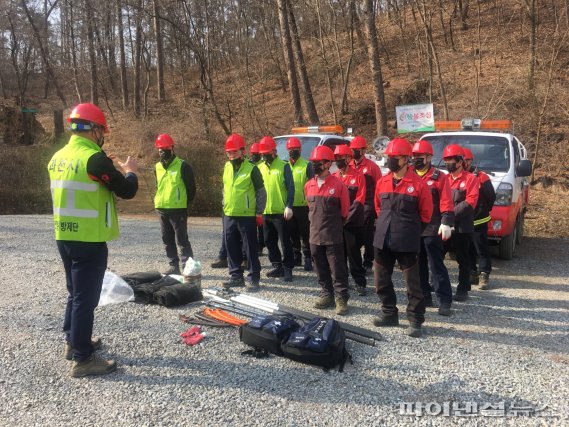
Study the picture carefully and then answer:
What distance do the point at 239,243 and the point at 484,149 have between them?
465 centimetres

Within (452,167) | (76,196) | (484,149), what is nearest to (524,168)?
(484,149)

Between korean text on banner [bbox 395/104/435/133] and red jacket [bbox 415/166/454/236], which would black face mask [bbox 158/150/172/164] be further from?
korean text on banner [bbox 395/104/435/133]

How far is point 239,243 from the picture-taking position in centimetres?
671

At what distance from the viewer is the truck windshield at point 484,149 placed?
8.09m

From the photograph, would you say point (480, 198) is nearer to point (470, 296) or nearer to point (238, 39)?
point (470, 296)

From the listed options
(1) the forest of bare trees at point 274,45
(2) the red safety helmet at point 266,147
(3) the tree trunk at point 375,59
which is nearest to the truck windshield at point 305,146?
(2) the red safety helmet at point 266,147

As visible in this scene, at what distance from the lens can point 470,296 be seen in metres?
6.39

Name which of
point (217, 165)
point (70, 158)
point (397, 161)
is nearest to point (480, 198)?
point (397, 161)

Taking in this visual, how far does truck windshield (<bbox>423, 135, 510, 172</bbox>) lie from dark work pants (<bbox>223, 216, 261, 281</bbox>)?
143 inches

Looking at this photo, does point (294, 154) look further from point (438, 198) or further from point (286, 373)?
point (286, 373)

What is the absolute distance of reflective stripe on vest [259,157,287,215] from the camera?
7.03 meters

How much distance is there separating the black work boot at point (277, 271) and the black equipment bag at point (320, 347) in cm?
280

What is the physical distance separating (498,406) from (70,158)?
3812mm

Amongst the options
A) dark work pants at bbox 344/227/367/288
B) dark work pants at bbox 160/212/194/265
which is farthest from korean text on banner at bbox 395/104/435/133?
dark work pants at bbox 160/212/194/265
